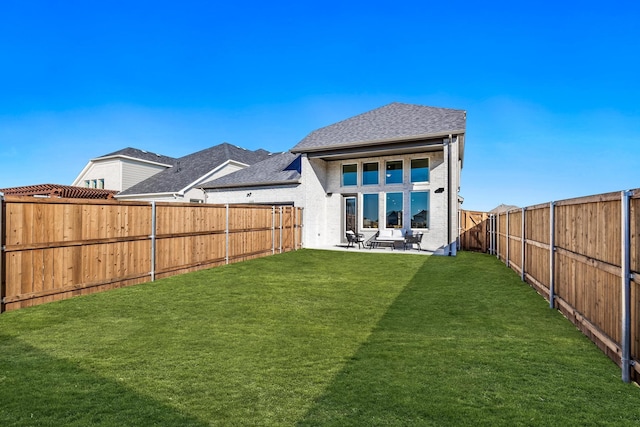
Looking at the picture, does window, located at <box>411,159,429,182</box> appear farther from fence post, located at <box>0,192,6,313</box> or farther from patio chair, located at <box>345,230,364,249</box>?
fence post, located at <box>0,192,6,313</box>

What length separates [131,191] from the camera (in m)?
25.7

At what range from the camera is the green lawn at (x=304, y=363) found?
8.59 feet

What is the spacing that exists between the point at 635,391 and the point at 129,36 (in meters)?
23.4

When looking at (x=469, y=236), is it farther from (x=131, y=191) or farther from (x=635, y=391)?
(x=131, y=191)

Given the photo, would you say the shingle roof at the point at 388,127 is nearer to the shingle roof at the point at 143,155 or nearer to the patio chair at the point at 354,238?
the patio chair at the point at 354,238

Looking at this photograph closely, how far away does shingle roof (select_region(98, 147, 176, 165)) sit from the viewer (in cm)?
2841

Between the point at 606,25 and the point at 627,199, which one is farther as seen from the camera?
the point at 606,25

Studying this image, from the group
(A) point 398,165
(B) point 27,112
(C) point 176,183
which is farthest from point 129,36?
(A) point 398,165

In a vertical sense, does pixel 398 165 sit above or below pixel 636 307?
above

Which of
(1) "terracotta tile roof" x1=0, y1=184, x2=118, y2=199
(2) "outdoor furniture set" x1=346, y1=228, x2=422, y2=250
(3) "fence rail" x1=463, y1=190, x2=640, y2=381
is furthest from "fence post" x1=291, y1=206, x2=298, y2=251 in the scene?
(1) "terracotta tile roof" x1=0, y1=184, x2=118, y2=199

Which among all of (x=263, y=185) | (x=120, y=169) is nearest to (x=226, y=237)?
(x=263, y=185)

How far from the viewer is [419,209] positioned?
1630 centimetres

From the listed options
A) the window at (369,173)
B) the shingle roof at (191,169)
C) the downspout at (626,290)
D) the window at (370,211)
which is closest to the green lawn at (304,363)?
the downspout at (626,290)

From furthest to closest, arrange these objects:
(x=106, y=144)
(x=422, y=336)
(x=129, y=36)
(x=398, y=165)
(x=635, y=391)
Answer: (x=106, y=144)
(x=129, y=36)
(x=398, y=165)
(x=422, y=336)
(x=635, y=391)
